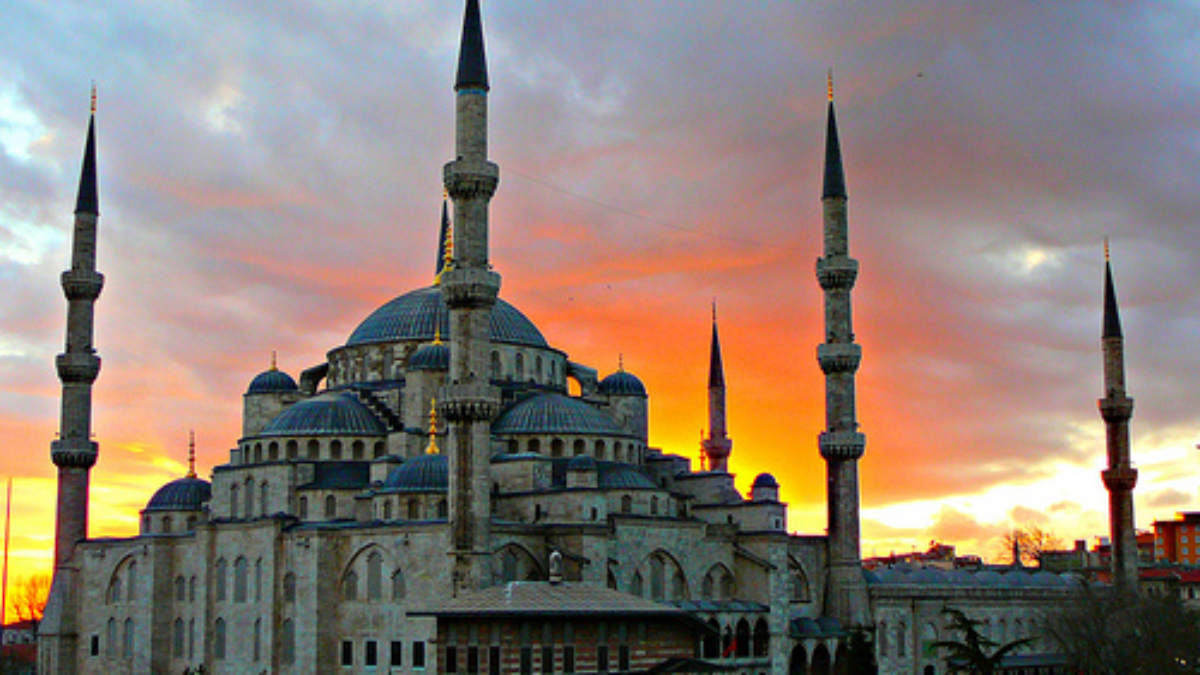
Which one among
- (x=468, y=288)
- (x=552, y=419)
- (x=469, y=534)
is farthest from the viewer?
(x=552, y=419)

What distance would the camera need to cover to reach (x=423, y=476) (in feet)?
122

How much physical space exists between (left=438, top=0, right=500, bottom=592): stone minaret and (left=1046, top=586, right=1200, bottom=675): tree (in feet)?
52.5

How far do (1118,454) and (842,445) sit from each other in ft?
43.9

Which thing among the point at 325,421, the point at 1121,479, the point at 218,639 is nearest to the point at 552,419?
the point at 325,421

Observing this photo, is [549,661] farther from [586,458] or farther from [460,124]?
[460,124]

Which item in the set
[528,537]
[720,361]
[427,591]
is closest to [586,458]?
[528,537]

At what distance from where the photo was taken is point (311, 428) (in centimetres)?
4131

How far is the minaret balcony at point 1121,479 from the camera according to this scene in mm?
48594

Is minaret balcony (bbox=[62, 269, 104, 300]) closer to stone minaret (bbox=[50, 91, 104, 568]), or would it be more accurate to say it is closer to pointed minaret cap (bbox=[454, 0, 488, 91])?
stone minaret (bbox=[50, 91, 104, 568])

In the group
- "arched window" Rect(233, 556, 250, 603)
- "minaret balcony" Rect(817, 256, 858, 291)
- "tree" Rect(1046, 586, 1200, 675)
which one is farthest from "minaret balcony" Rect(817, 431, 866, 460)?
"arched window" Rect(233, 556, 250, 603)

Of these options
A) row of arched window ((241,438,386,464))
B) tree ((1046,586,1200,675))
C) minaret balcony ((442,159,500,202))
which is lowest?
tree ((1046,586,1200,675))

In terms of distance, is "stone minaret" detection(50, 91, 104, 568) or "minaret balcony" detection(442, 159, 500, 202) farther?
"stone minaret" detection(50, 91, 104, 568)

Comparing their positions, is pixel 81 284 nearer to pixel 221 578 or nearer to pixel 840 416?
pixel 221 578

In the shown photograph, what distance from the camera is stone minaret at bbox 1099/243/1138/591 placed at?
48.2m
